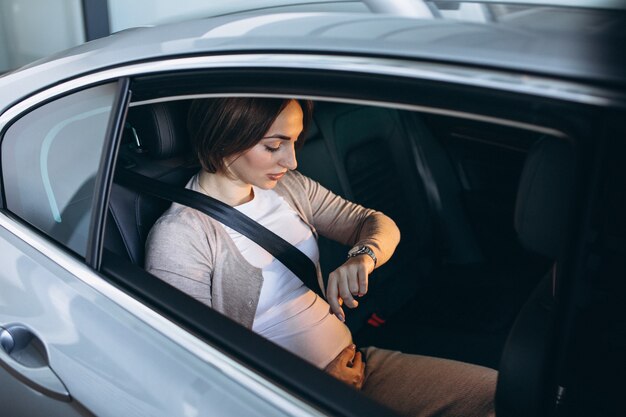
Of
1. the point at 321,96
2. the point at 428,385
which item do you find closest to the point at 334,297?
the point at 428,385

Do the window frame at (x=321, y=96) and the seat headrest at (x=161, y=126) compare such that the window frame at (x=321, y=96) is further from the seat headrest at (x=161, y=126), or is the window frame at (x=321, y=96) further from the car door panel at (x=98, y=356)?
the seat headrest at (x=161, y=126)

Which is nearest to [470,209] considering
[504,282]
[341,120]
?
[504,282]

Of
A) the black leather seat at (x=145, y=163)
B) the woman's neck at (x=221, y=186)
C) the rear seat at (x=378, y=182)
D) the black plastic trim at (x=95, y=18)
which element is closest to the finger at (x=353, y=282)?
the woman's neck at (x=221, y=186)

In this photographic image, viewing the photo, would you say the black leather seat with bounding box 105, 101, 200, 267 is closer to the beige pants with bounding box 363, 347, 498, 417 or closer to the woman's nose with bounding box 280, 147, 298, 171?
the woman's nose with bounding box 280, 147, 298, 171

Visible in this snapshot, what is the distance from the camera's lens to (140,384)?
46.2 inches

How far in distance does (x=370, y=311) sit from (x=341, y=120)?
662 millimetres

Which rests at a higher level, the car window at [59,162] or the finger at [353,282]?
the car window at [59,162]

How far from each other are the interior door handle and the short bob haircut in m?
0.60

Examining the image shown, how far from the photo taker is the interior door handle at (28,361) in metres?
1.33

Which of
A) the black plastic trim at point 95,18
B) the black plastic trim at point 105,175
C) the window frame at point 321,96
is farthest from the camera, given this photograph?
the black plastic trim at point 95,18

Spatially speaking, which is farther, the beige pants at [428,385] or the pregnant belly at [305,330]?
the pregnant belly at [305,330]

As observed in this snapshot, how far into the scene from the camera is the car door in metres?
1.13

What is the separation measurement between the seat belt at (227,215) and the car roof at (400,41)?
0.38 m

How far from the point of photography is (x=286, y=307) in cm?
177
